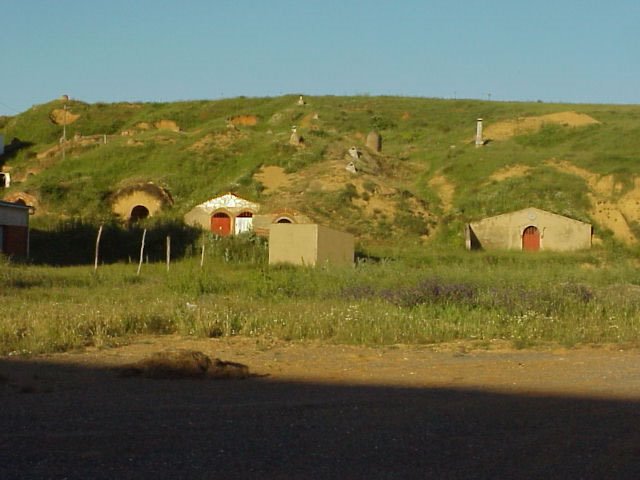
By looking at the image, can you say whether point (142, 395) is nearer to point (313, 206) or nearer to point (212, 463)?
point (212, 463)

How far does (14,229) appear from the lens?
37.2 metres

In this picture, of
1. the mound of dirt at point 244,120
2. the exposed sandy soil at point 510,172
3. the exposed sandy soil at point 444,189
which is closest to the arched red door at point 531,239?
the exposed sandy soil at point 444,189

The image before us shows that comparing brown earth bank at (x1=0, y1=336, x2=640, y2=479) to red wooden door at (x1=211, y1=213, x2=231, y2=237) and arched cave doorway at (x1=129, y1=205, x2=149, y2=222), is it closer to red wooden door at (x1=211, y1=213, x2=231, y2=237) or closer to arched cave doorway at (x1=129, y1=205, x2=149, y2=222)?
red wooden door at (x1=211, y1=213, x2=231, y2=237)

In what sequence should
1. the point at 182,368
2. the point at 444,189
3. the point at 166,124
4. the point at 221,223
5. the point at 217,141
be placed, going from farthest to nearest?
1. the point at 166,124
2. the point at 217,141
3. the point at 444,189
4. the point at 221,223
5. the point at 182,368

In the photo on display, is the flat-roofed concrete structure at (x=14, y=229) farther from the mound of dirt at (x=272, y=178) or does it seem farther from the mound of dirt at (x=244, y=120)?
the mound of dirt at (x=244, y=120)

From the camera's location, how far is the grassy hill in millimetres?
48094

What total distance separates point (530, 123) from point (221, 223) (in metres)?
32.7

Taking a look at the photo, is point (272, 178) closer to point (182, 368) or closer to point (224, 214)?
point (224, 214)

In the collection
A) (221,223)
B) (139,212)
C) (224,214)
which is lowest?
(221,223)

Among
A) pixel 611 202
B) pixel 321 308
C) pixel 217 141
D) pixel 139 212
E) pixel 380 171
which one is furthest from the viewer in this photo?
pixel 217 141

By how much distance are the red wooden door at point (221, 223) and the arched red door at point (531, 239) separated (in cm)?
1455

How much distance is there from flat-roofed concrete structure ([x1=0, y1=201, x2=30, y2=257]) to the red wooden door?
413 inches

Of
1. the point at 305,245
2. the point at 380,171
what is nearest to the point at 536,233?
the point at 380,171

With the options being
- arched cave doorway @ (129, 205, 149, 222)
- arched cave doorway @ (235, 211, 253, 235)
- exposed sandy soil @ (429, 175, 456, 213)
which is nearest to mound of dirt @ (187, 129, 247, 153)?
arched cave doorway @ (129, 205, 149, 222)
